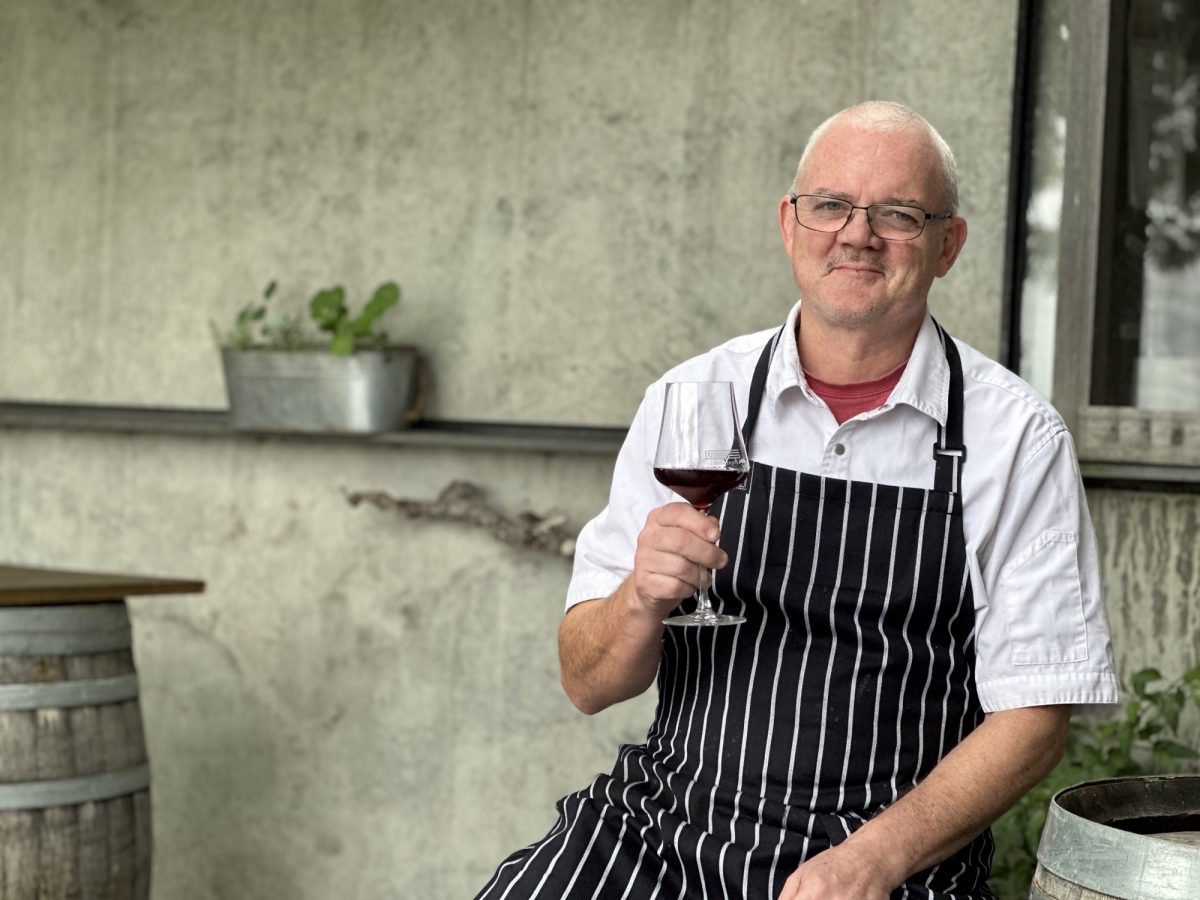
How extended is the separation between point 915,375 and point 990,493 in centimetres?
19

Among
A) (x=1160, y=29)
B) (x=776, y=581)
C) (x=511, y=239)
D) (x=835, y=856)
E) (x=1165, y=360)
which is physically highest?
(x=1160, y=29)

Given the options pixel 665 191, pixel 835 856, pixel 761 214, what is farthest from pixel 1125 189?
pixel 835 856

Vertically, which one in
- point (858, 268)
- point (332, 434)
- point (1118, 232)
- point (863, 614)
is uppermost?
point (1118, 232)

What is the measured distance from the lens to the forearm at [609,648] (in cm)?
198

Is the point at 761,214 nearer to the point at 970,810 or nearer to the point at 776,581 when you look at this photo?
the point at 776,581

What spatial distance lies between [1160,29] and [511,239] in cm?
149

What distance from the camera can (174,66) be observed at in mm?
4137

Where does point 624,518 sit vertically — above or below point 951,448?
below

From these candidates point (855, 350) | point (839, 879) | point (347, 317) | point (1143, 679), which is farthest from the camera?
point (347, 317)

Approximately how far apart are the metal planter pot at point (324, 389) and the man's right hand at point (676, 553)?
6.10 feet

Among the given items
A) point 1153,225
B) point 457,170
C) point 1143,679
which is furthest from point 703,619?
point 457,170

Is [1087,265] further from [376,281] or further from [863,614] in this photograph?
[376,281]

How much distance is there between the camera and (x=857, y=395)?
2143 mm

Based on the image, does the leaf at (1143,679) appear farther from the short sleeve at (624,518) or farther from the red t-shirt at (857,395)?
the short sleeve at (624,518)
